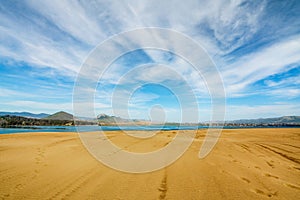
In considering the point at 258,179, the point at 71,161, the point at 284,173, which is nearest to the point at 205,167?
the point at 258,179

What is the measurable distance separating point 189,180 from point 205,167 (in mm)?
1614

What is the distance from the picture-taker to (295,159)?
8.16 metres

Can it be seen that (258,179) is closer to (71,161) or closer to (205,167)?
(205,167)

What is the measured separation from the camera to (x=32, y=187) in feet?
15.6

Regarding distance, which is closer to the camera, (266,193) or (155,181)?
(266,193)

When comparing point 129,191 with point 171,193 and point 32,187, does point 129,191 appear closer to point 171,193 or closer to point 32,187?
point 171,193

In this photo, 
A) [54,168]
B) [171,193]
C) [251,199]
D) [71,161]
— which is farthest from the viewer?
[71,161]

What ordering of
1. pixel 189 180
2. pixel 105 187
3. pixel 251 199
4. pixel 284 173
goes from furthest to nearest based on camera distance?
pixel 284 173 < pixel 189 180 < pixel 105 187 < pixel 251 199

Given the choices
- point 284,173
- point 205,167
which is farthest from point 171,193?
point 284,173

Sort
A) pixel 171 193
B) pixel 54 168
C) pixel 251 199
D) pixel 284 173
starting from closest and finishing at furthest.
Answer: pixel 251 199 < pixel 171 193 < pixel 284 173 < pixel 54 168

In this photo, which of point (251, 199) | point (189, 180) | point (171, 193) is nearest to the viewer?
point (251, 199)

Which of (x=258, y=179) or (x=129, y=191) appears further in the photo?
(x=258, y=179)

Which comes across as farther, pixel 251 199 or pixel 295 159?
pixel 295 159

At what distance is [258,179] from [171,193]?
2.84m
